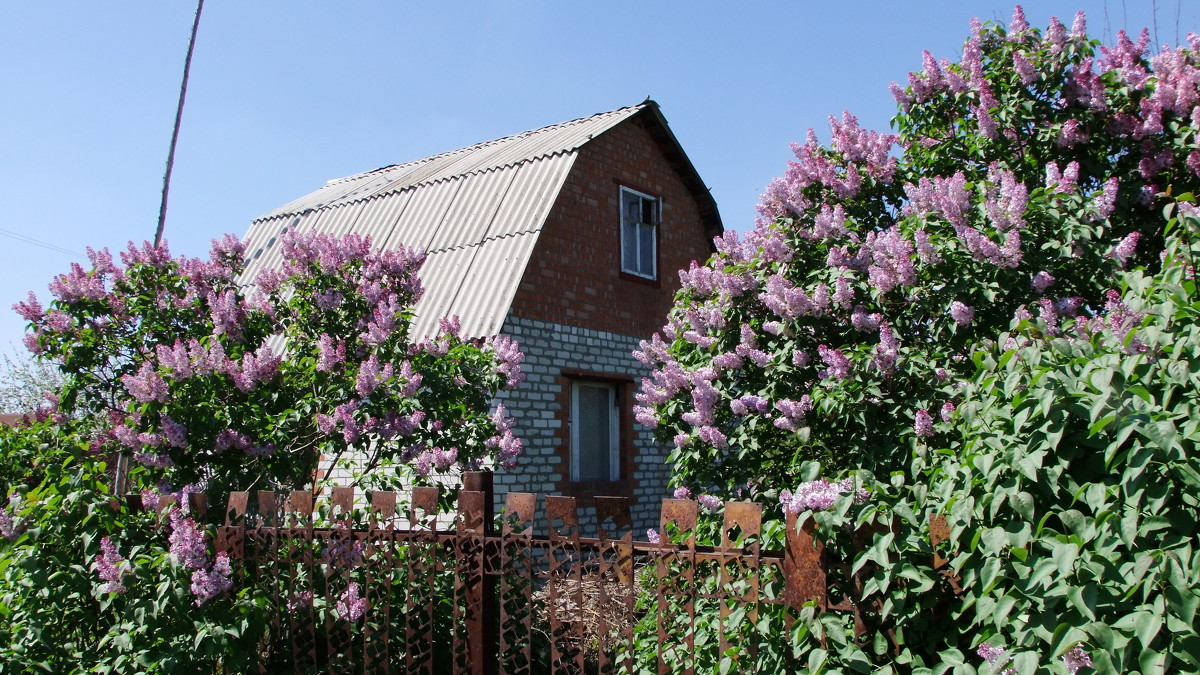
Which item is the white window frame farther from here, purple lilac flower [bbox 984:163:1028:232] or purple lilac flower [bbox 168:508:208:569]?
purple lilac flower [bbox 984:163:1028:232]

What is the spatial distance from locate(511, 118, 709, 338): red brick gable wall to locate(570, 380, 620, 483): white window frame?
0.74 meters

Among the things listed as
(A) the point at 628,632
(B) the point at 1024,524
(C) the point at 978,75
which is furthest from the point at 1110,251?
(A) the point at 628,632

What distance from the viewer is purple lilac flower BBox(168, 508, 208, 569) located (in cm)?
361

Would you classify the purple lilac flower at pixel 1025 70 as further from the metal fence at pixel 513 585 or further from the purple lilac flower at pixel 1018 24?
the metal fence at pixel 513 585

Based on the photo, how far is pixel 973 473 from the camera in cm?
218

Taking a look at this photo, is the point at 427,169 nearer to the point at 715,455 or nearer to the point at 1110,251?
the point at 715,455

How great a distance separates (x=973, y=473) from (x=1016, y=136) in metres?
2.90

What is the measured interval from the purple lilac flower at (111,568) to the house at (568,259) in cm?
566

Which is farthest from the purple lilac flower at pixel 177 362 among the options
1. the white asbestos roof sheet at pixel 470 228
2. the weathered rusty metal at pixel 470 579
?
the white asbestos roof sheet at pixel 470 228

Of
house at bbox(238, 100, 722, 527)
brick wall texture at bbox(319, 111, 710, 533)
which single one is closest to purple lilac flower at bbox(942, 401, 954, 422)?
brick wall texture at bbox(319, 111, 710, 533)

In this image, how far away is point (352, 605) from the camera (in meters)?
3.65

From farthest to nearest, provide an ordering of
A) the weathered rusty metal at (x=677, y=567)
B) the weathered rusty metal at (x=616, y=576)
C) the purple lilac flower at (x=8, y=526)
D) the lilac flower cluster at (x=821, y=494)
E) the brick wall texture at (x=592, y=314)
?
1. the brick wall texture at (x=592, y=314)
2. the purple lilac flower at (x=8, y=526)
3. the weathered rusty metal at (x=616, y=576)
4. the weathered rusty metal at (x=677, y=567)
5. the lilac flower cluster at (x=821, y=494)

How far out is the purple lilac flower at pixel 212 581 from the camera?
354 cm

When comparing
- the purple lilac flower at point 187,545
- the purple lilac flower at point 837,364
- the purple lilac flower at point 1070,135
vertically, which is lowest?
the purple lilac flower at point 187,545
